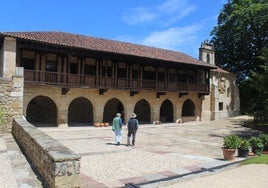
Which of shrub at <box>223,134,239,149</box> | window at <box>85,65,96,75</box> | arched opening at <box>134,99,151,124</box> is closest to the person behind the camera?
shrub at <box>223,134,239,149</box>

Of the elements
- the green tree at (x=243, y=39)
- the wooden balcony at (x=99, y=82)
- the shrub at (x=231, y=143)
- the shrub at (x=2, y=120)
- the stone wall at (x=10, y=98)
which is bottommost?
the shrub at (x=231, y=143)

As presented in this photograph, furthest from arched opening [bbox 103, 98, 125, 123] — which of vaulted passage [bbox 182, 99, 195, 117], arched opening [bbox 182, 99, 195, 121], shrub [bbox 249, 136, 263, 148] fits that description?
shrub [bbox 249, 136, 263, 148]

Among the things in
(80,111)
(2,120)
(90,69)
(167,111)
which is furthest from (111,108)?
(2,120)

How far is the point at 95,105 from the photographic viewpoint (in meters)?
24.5

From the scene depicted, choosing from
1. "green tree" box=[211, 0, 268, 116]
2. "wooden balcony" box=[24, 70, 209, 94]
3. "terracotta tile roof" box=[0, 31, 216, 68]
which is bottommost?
"wooden balcony" box=[24, 70, 209, 94]

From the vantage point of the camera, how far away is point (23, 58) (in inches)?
854

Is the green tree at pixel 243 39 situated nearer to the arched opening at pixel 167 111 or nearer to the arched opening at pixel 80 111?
the arched opening at pixel 167 111

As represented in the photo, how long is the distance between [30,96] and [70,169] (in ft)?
53.4

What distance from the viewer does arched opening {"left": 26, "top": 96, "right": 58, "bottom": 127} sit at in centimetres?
2603

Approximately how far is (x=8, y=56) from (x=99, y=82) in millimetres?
6697

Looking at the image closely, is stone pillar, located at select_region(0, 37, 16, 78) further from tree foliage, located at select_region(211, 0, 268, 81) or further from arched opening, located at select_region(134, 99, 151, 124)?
tree foliage, located at select_region(211, 0, 268, 81)

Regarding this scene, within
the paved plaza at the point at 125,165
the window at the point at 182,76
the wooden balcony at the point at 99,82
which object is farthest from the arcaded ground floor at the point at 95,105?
the paved plaza at the point at 125,165

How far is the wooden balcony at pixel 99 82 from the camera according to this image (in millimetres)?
21000

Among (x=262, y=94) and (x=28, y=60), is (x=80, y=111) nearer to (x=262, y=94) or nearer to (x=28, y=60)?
(x=28, y=60)
